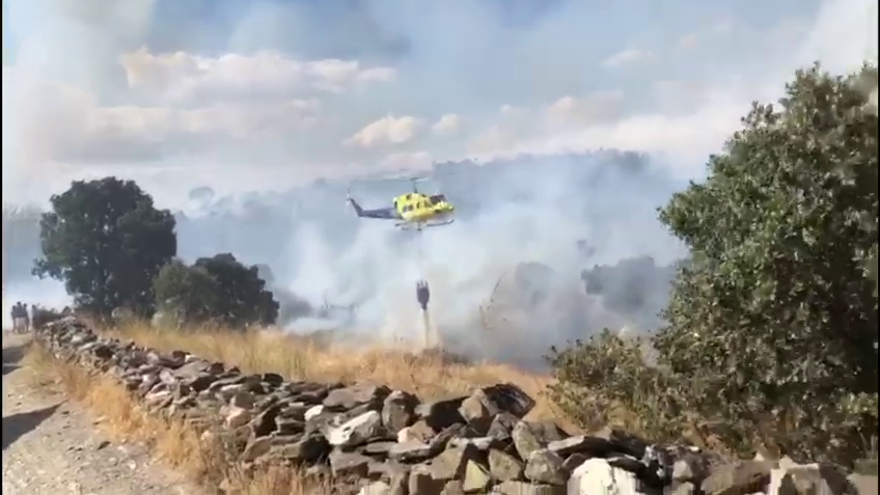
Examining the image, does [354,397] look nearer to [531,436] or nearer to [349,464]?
[349,464]

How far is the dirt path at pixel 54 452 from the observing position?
2377 millimetres

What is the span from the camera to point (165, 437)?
2457mm

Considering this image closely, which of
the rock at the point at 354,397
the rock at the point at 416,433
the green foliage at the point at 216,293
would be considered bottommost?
the rock at the point at 416,433

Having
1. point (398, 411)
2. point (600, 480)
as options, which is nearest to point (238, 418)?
point (398, 411)

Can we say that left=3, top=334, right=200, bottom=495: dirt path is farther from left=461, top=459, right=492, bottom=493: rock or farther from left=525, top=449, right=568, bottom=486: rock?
left=525, top=449, right=568, bottom=486: rock

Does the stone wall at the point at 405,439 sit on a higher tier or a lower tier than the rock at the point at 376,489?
higher

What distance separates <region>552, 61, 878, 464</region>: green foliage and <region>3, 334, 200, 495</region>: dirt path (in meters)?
1.25

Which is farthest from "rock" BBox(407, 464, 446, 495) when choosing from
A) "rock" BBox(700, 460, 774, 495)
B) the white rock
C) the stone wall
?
"rock" BBox(700, 460, 774, 495)

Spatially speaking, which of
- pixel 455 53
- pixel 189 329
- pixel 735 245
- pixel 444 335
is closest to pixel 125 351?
pixel 189 329

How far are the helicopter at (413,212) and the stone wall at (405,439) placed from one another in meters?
0.38

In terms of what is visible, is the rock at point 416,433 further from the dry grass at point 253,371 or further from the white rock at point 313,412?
the white rock at point 313,412

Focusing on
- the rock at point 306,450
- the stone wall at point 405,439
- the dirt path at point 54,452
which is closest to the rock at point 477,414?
the stone wall at point 405,439

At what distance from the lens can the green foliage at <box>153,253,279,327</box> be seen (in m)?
2.35

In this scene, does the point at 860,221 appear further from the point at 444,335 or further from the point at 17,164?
the point at 17,164
